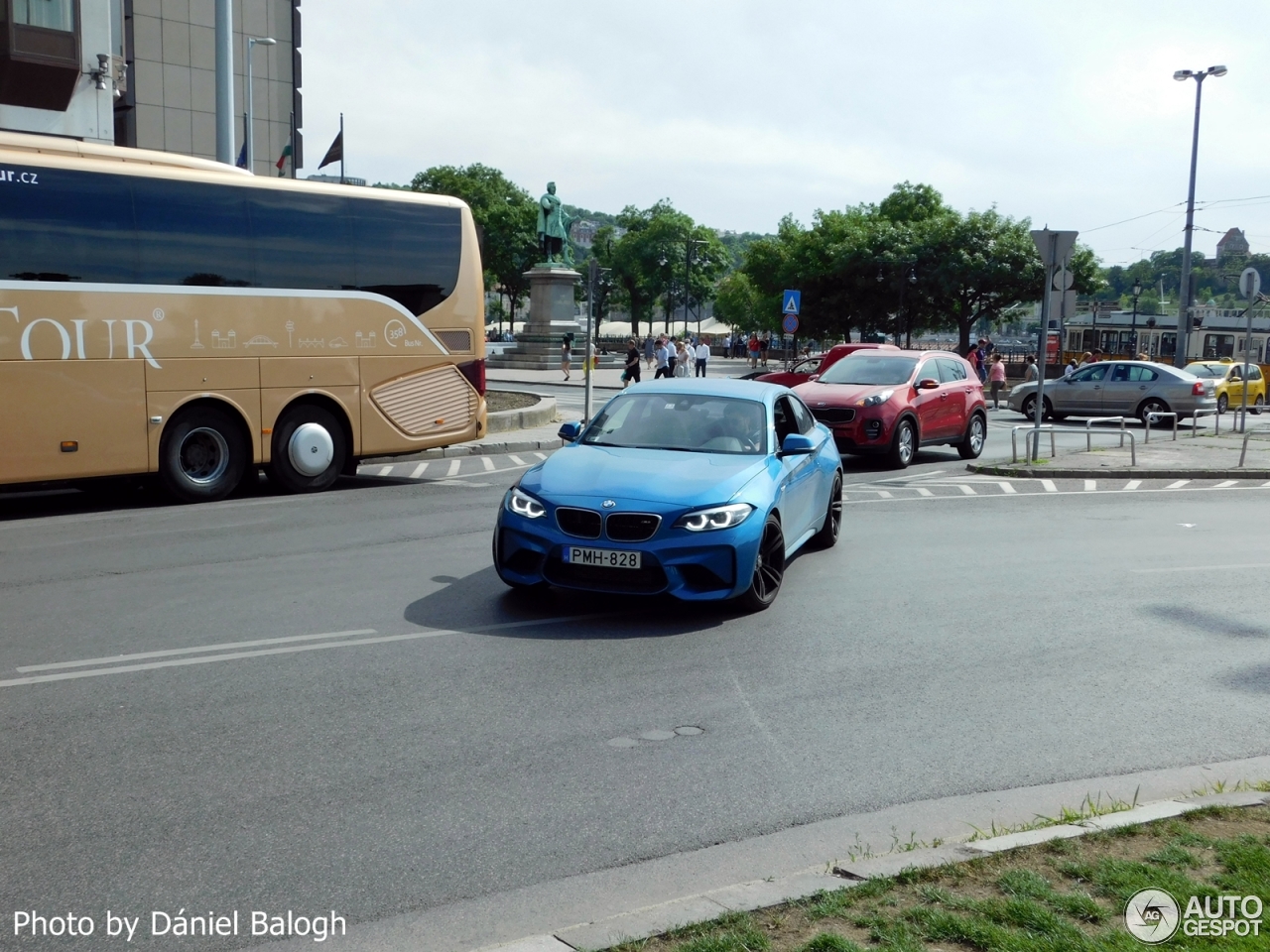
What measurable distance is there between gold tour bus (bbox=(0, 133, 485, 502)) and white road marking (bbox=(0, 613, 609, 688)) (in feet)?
22.4

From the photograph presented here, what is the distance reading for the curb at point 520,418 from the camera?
22.6 m

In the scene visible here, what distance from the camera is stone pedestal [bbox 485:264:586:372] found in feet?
169

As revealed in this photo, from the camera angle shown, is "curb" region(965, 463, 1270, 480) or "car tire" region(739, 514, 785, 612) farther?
"curb" region(965, 463, 1270, 480)

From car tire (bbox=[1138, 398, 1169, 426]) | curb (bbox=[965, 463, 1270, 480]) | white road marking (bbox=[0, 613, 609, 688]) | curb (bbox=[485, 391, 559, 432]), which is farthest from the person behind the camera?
car tire (bbox=[1138, 398, 1169, 426])

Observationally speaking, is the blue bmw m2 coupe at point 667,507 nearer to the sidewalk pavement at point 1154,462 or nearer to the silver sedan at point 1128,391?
the sidewalk pavement at point 1154,462

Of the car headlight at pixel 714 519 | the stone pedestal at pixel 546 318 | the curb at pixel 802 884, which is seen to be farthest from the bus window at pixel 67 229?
the stone pedestal at pixel 546 318

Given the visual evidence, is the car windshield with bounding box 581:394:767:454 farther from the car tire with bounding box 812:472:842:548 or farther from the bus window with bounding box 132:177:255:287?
the bus window with bounding box 132:177:255:287

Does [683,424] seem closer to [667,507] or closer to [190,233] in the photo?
[667,507]

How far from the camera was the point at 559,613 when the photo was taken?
8.52m

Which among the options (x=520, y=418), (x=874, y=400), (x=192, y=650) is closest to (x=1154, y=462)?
(x=874, y=400)

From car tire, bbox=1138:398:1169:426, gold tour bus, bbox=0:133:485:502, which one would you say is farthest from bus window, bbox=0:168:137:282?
car tire, bbox=1138:398:1169:426

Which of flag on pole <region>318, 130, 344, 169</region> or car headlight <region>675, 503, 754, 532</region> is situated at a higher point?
flag on pole <region>318, 130, 344, 169</region>

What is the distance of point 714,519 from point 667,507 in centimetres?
32

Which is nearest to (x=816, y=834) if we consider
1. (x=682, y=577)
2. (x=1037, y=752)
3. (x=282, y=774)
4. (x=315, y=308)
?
(x=1037, y=752)
